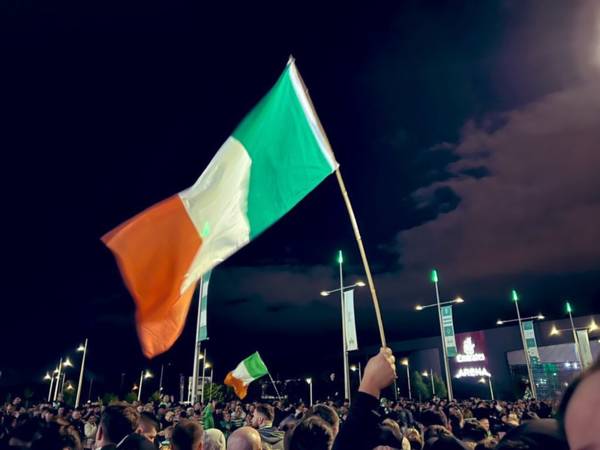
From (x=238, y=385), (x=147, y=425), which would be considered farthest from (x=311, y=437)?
(x=238, y=385)

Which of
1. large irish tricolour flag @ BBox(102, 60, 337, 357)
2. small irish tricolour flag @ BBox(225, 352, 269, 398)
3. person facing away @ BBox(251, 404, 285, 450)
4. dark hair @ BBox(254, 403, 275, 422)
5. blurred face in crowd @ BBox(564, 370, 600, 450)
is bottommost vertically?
person facing away @ BBox(251, 404, 285, 450)

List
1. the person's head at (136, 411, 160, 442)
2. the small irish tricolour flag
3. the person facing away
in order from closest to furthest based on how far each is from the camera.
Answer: the person's head at (136, 411, 160, 442) < the person facing away < the small irish tricolour flag

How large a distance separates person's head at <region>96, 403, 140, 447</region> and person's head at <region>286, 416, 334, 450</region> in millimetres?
2235

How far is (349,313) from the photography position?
73.5 ft

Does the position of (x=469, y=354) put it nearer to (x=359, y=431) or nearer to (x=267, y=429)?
(x=267, y=429)

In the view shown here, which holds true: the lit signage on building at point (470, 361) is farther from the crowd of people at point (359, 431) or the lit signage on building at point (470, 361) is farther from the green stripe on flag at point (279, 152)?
the green stripe on flag at point (279, 152)

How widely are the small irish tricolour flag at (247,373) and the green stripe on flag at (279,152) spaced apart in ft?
71.2

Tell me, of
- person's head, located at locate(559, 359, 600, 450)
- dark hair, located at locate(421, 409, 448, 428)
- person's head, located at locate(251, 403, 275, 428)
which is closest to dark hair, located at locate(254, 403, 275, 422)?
person's head, located at locate(251, 403, 275, 428)

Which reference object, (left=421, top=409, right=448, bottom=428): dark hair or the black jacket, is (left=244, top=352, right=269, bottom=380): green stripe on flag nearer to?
Result: (left=421, top=409, right=448, bottom=428): dark hair

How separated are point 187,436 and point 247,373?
24005mm

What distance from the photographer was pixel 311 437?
367cm

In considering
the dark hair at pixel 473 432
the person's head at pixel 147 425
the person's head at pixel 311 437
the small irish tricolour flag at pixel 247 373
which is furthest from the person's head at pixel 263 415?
the small irish tricolour flag at pixel 247 373

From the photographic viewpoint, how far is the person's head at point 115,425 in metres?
4.99

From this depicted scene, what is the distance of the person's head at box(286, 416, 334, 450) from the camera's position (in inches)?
144
